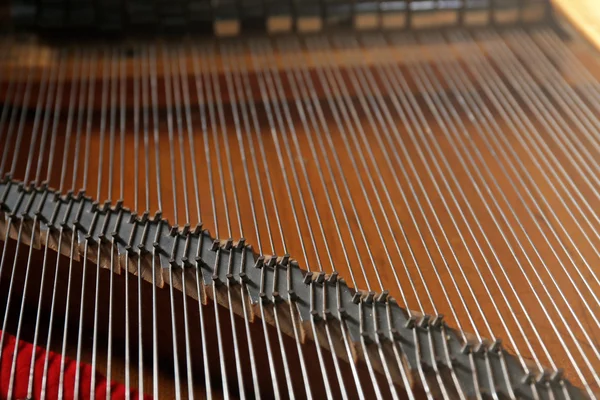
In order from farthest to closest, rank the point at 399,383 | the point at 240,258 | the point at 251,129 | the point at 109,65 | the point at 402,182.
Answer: the point at 109,65
the point at 251,129
the point at 402,182
the point at 240,258
the point at 399,383

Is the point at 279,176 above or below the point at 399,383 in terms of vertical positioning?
above

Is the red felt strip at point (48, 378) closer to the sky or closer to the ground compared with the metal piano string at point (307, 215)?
closer to the ground

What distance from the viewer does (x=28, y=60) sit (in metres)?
2.47

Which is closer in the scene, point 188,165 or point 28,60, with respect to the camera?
point 188,165

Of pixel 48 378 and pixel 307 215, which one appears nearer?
pixel 48 378

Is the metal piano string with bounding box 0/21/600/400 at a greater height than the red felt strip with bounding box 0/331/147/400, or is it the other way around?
the metal piano string with bounding box 0/21/600/400

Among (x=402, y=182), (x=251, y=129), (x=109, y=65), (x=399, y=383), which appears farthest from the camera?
(x=109, y=65)

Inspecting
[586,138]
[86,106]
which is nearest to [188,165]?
[86,106]

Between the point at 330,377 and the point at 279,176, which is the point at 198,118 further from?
the point at 330,377

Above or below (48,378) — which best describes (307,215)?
above

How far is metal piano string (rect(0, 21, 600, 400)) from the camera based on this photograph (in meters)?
1.47

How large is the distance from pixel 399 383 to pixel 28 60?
1801 millimetres

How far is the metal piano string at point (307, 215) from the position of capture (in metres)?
1.47

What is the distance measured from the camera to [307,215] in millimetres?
1888
